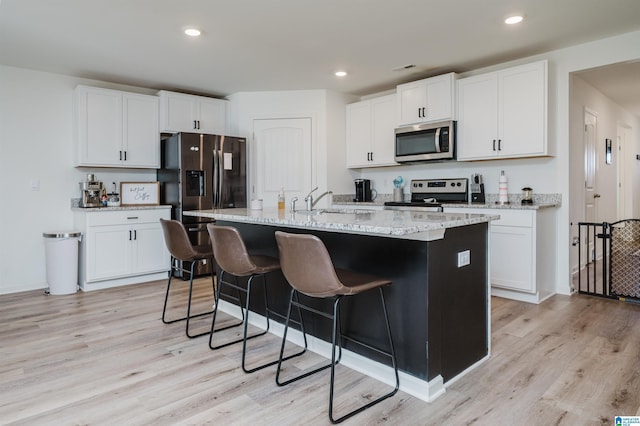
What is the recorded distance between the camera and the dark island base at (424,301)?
2.03m

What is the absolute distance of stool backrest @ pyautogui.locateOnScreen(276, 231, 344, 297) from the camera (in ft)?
6.09

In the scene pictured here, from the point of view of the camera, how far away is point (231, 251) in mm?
2475

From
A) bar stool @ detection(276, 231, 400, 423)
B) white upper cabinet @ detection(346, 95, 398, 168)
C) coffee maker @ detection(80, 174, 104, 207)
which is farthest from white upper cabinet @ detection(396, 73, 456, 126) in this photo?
coffee maker @ detection(80, 174, 104, 207)

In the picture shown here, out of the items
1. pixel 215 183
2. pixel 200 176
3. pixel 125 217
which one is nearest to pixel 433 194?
pixel 215 183

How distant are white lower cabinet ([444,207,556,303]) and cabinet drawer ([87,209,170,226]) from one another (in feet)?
11.8

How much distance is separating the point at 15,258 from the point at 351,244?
3980 mm

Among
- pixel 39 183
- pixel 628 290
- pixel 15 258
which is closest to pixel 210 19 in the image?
pixel 39 183

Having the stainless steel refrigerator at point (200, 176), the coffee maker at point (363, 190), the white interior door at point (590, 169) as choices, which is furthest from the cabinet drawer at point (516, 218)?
the stainless steel refrigerator at point (200, 176)

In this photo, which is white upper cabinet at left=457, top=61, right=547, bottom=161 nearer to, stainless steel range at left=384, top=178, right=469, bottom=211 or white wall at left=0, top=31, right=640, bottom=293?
white wall at left=0, top=31, right=640, bottom=293

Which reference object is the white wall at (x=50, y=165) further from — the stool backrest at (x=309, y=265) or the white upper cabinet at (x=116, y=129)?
the stool backrest at (x=309, y=265)

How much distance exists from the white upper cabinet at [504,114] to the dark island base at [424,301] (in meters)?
1.99

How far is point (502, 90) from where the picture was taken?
4035 millimetres

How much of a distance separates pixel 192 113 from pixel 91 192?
5.12 feet

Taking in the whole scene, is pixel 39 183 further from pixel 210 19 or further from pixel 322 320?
pixel 322 320
